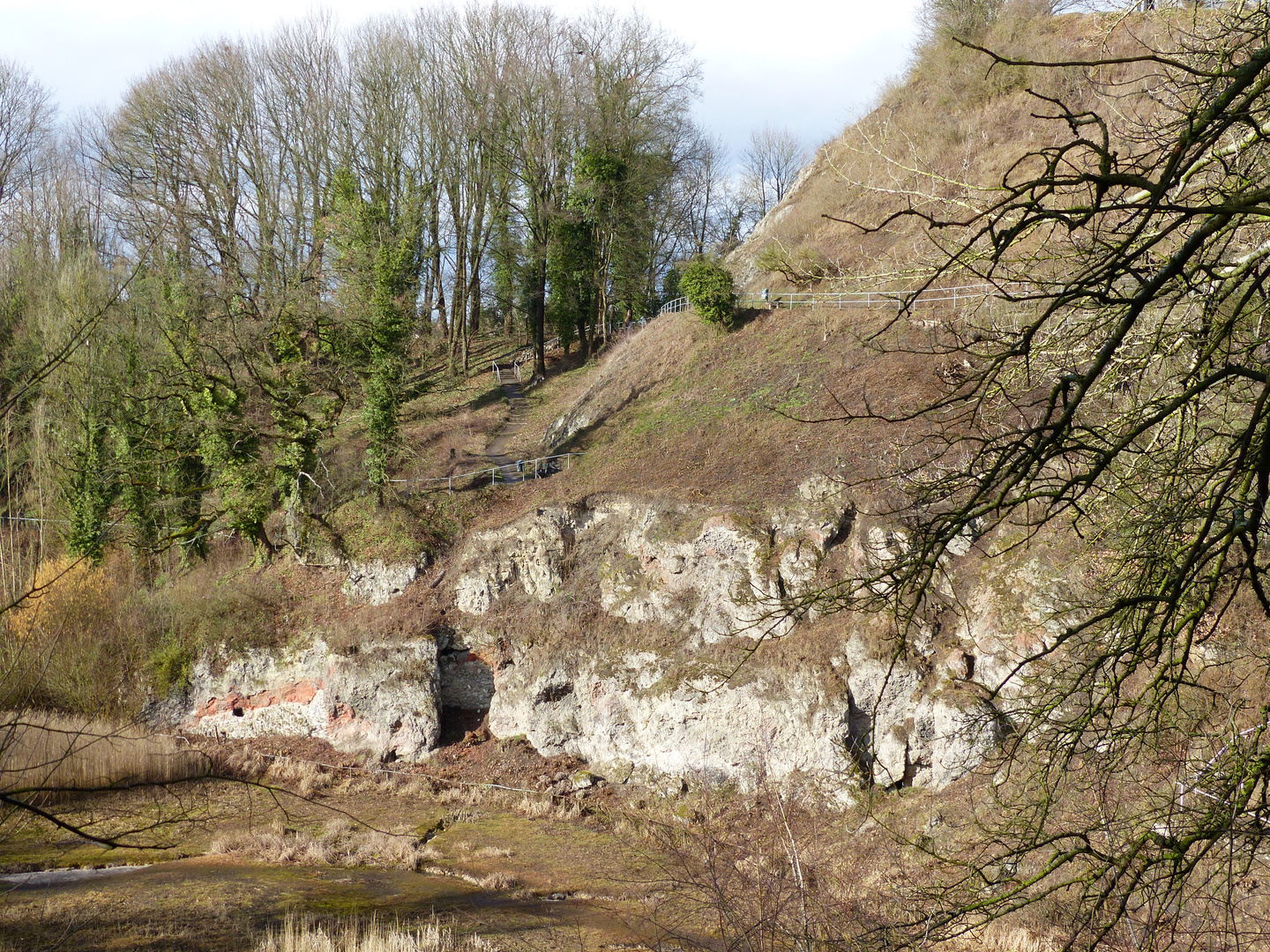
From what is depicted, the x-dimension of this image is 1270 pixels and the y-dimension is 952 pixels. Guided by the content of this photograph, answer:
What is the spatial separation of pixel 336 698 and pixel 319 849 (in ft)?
16.3

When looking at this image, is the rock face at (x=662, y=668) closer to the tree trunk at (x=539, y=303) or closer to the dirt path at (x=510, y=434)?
the dirt path at (x=510, y=434)

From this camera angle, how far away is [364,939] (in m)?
10.8

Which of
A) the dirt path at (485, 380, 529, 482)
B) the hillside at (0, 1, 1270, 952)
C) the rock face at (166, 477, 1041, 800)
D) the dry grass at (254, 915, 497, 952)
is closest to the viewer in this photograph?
the dry grass at (254, 915, 497, 952)

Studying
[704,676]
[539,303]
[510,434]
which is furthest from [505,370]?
[704,676]

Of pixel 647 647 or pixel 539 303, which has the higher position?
pixel 539 303

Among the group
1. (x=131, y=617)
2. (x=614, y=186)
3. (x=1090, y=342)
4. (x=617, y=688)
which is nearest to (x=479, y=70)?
(x=614, y=186)

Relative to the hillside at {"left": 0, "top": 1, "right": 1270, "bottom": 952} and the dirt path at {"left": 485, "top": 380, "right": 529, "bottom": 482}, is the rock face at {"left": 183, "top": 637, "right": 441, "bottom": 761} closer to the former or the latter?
the hillside at {"left": 0, "top": 1, "right": 1270, "bottom": 952}

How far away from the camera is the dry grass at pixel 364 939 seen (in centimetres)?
1033

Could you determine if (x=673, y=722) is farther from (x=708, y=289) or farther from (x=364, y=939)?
(x=708, y=289)

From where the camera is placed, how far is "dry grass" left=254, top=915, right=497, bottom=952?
407 inches

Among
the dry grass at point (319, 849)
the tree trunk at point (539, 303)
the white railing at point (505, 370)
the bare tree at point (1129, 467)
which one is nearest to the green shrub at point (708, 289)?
the tree trunk at point (539, 303)

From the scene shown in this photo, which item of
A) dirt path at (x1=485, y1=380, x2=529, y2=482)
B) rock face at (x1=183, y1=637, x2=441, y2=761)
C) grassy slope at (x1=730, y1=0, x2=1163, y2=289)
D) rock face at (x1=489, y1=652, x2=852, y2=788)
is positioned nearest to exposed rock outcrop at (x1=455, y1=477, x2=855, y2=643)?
rock face at (x1=489, y1=652, x2=852, y2=788)

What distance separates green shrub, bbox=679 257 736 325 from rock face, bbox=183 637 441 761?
1197cm

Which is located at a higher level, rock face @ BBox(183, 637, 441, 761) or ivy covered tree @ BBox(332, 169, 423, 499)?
ivy covered tree @ BBox(332, 169, 423, 499)
